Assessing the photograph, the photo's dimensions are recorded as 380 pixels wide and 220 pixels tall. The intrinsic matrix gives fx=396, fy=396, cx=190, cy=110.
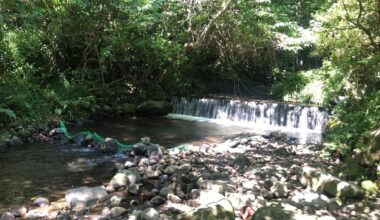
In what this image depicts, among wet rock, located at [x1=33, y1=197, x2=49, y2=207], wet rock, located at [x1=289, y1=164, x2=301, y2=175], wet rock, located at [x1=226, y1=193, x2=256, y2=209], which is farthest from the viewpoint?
wet rock, located at [x1=289, y1=164, x2=301, y2=175]

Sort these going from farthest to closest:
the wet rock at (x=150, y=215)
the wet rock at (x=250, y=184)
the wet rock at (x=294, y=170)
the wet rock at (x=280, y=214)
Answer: the wet rock at (x=294, y=170) → the wet rock at (x=250, y=184) → the wet rock at (x=150, y=215) → the wet rock at (x=280, y=214)

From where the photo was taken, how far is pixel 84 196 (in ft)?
17.2

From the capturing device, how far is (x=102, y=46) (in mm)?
12445

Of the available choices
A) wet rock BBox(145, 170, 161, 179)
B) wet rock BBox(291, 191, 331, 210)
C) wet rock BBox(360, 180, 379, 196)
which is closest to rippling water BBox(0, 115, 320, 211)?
wet rock BBox(145, 170, 161, 179)

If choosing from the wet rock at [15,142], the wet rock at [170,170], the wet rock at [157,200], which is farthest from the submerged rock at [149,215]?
the wet rock at [15,142]

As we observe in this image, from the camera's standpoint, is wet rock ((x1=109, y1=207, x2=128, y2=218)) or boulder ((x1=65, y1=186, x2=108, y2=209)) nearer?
wet rock ((x1=109, y1=207, x2=128, y2=218))

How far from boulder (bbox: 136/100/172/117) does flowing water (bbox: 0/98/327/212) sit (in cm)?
42

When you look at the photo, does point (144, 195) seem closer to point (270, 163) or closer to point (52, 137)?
point (270, 163)

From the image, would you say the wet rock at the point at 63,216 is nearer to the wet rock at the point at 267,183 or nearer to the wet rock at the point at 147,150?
the wet rock at the point at 267,183

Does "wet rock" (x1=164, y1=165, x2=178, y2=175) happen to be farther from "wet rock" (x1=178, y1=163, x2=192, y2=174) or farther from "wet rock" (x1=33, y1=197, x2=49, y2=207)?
"wet rock" (x1=33, y1=197, x2=49, y2=207)

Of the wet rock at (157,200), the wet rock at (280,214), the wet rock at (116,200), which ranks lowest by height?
the wet rock at (116,200)

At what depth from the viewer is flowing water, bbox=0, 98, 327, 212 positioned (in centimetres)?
602

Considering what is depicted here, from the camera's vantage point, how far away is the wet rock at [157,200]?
512cm

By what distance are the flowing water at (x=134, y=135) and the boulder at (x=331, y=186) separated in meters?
3.14
